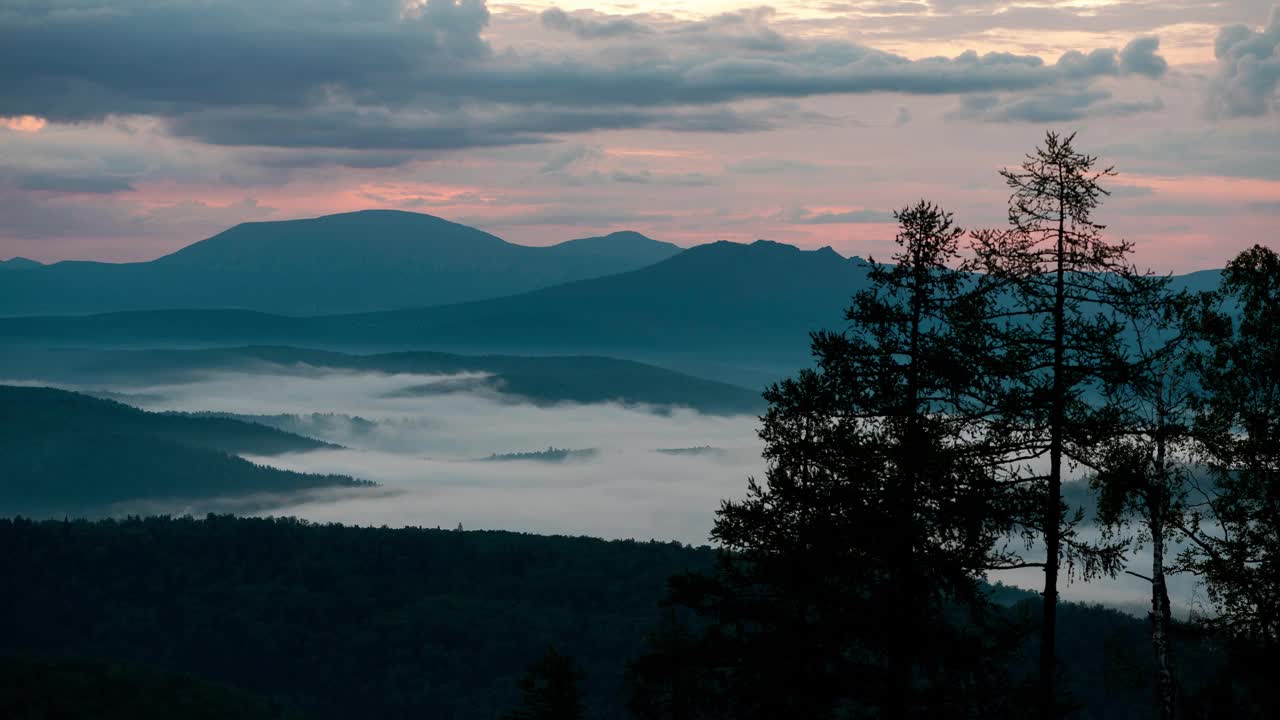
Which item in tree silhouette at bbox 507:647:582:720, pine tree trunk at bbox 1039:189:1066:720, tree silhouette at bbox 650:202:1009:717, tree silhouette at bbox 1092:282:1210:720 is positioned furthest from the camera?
tree silhouette at bbox 507:647:582:720

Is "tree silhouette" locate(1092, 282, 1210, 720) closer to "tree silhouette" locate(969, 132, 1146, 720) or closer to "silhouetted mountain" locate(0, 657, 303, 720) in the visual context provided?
"tree silhouette" locate(969, 132, 1146, 720)

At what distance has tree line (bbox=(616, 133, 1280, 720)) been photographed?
20.3 metres

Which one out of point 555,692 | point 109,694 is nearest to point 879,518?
point 555,692

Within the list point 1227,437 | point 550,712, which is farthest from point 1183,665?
point 1227,437

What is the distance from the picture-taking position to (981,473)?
2053 cm

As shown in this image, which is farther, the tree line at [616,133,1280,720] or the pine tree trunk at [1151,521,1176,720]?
the pine tree trunk at [1151,521,1176,720]

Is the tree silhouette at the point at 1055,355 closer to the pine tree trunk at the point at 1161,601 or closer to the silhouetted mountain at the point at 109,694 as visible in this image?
the pine tree trunk at the point at 1161,601

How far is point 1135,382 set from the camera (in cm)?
1984

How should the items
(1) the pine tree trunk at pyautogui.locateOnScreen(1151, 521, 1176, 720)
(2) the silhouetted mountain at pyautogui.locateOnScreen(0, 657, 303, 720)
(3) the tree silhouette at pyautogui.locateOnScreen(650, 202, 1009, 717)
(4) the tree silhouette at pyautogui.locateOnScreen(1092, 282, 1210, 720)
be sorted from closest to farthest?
1. (3) the tree silhouette at pyautogui.locateOnScreen(650, 202, 1009, 717)
2. (4) the tree silhouette at pyautogui.locateOnScreen(1092, 282, 1210, 720)
3. (1) the pine tree trunk at pyautogui.locateOnScreen(1151, 521, 1176, 720)
4. (2) the silhouetted mountain at pyautogui.locateOnScreen(0, 657, 303, 720)

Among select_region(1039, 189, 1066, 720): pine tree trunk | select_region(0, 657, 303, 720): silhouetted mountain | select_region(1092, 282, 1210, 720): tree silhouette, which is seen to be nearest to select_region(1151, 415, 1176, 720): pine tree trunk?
select_region(1092, 282, 1210, 720): tree silhouette

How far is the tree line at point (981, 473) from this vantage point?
20.3 meters

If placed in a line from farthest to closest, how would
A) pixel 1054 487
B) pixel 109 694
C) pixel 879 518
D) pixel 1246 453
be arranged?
pixel 109 694 → pixel 1246 453 → pixel 879 518 → pixel 1054 487

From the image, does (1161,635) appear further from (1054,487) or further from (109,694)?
(109,694)

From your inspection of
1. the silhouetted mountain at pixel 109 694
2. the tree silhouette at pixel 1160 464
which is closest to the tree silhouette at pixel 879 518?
the tree silhouette at pixel 1160 464
